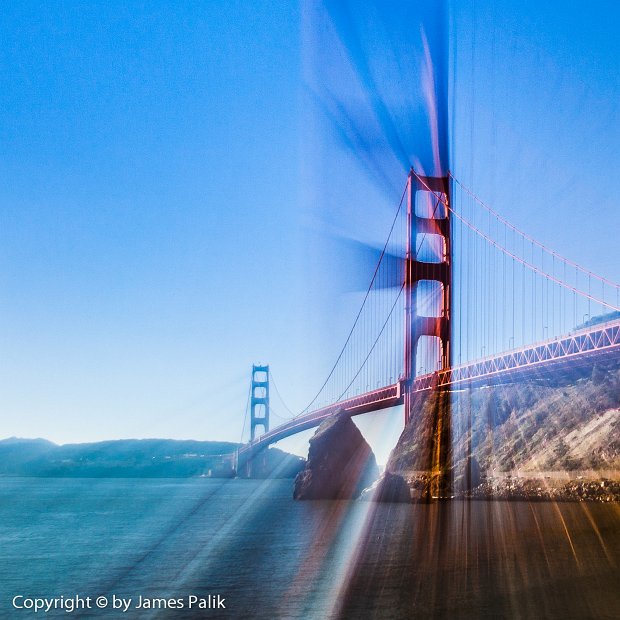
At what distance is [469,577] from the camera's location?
58.3 feet

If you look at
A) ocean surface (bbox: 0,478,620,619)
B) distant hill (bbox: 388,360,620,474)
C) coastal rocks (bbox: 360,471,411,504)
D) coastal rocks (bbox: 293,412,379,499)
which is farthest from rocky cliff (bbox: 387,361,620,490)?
ocean surface (bbox: 0,478,620,619)

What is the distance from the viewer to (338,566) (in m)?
20.3

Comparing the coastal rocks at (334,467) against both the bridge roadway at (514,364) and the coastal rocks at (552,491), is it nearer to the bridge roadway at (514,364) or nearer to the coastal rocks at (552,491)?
the bridge roadway at (514,364)

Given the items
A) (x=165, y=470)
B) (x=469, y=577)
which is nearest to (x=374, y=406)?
(x=469, y=577)

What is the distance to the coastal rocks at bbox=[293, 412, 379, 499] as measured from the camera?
55.3m

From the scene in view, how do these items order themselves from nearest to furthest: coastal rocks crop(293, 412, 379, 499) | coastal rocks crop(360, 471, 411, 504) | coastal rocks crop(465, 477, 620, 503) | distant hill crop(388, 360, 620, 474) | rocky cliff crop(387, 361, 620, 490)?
coastal rocks crop(360, 471, 411, 504)
coastal rocks crop(465, 477, 620, 503)
coastal rocks crop(293, 412, 379, 499)
rocky cliff crop(387, 361, 620, 490)
distant hill crop(388, 360, 620, 474)

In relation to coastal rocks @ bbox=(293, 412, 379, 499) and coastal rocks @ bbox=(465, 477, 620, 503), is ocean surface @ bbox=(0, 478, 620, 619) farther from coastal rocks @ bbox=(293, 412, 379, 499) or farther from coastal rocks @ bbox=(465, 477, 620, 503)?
coastal rocks @ bbox=(293, 412, 379, 499)

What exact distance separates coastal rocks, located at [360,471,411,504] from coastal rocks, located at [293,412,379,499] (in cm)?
916

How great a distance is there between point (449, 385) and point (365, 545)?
1454 centimetres

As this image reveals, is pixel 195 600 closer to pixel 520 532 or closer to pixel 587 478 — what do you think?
pixel 520 532

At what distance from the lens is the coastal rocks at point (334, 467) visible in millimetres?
55344

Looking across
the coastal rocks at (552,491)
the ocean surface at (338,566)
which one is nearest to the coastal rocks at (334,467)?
the coastal rocks at (552,491)

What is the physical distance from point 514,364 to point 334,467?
26866mm

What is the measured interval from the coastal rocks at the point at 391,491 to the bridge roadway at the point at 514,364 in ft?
13.6
